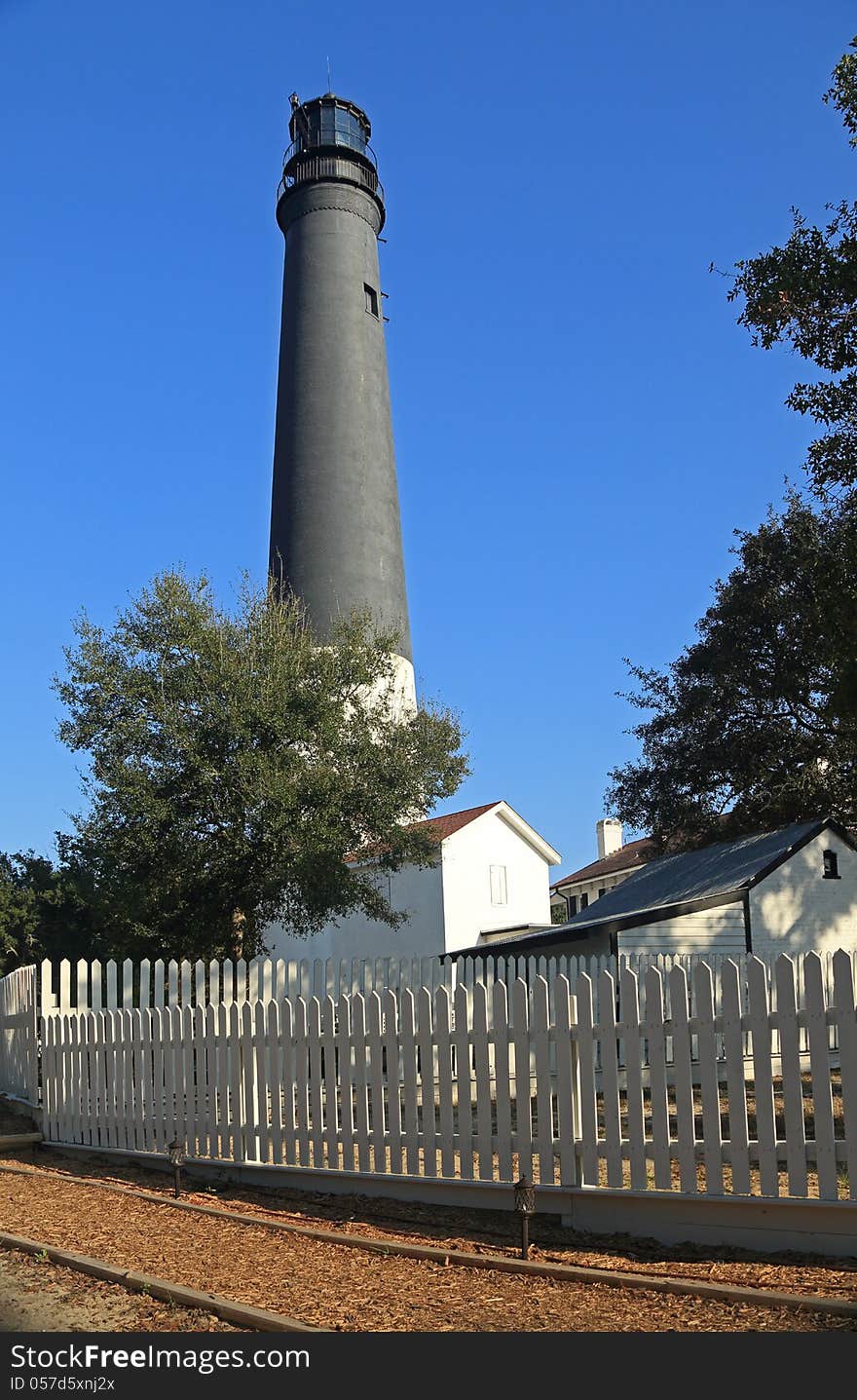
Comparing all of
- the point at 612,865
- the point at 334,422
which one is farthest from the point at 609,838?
the point at 334,422

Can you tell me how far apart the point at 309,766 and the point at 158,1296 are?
41.5ft

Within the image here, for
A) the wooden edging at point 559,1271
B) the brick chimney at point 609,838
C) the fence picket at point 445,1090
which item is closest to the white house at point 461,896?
the brick chimney at point 609,838

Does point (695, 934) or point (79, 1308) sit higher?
point (695, 934)

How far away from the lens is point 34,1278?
22.6 feet

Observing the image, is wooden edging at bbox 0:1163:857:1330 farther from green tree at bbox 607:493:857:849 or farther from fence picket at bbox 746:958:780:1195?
green tree at bbox 607:493:857:849

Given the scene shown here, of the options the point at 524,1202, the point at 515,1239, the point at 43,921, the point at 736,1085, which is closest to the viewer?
the point at 736,1085

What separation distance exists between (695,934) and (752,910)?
103 cm

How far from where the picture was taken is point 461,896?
126ft

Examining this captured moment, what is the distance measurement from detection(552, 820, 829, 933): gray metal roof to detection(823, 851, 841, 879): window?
0.49 m

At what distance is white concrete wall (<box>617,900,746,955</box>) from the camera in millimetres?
18828

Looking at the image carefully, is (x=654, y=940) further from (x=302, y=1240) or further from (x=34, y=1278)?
(x=34, y=1278)

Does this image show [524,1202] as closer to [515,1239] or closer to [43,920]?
[515,1239]

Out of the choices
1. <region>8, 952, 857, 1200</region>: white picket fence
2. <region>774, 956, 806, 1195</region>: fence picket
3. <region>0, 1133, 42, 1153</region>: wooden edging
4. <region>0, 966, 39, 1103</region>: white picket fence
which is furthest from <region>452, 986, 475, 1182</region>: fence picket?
<region>0, 966, 39, 1103</region>: white picket fence

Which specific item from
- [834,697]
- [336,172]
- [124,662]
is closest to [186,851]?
[124,662]
